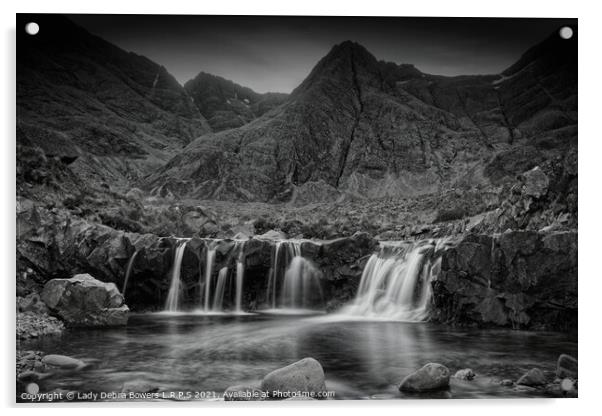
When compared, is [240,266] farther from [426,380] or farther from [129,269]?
[426,380]

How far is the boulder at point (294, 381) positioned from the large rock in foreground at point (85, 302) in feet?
15.1

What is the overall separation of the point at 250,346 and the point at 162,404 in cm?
205

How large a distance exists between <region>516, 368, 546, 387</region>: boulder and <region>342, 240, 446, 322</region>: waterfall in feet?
10.6

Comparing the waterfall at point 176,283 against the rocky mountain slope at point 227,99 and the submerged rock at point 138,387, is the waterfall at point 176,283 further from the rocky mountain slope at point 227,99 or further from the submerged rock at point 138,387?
the submerged rock at point 138,387

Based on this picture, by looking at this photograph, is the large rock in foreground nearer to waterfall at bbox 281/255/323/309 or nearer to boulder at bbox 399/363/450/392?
waterfall at bbox 281/255/323/309

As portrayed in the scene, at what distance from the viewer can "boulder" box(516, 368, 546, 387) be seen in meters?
6.52

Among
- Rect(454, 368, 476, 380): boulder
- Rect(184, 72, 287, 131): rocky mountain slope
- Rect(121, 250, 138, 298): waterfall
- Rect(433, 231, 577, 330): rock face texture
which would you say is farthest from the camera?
Rect(121, 250, 138, 298): waterfall

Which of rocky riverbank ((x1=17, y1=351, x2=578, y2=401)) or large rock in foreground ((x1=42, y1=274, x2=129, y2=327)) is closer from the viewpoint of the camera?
rocky riverbank ((x1=17, y1=351, x2=578, y2=401))

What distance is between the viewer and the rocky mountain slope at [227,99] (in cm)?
881

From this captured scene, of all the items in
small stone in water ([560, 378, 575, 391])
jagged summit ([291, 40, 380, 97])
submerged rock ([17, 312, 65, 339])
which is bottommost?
small stone in water ([560, 378, 575, 391])

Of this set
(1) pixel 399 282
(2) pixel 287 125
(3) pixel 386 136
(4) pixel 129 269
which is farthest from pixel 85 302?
(3) pixel 386 136

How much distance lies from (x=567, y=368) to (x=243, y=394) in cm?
449

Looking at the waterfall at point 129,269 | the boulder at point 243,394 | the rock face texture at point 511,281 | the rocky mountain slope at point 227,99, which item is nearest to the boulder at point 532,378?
the rock face texture at point 511,281

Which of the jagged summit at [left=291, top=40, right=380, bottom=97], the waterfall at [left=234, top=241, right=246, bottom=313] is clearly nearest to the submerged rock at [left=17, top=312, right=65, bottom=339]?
the waterfall at [left=234, top=241, right=246, bottom=313]
